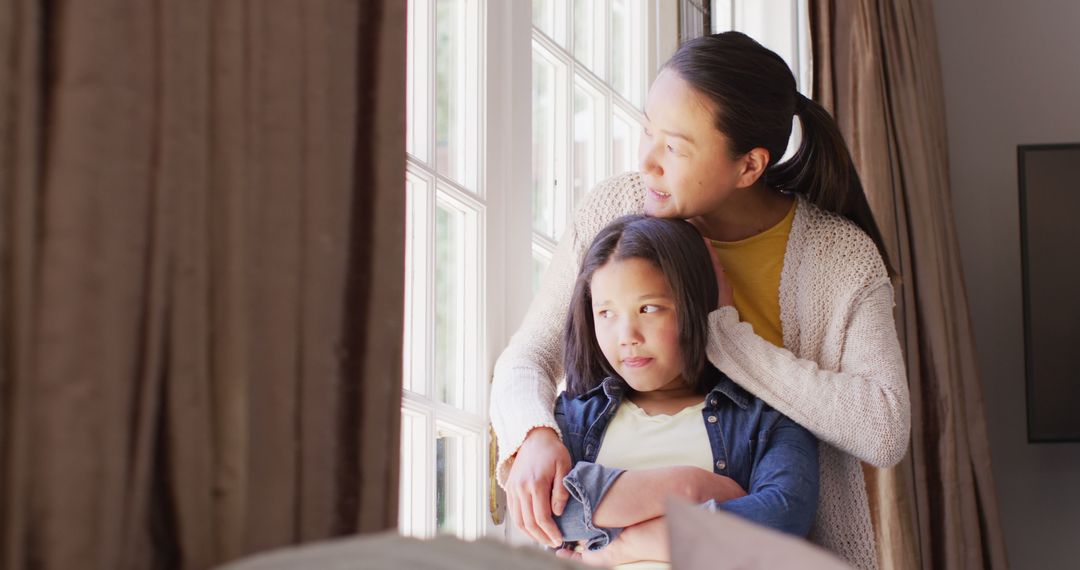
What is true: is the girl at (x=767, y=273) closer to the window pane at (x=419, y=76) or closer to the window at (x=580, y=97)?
the window pane at (x=419, y=76)

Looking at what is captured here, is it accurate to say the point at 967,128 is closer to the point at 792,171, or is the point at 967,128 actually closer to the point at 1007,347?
the point at 1007,347

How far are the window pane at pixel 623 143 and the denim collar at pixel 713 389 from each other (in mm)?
1164

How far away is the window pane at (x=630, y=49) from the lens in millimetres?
2775

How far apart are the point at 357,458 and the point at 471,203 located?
951 millimetres

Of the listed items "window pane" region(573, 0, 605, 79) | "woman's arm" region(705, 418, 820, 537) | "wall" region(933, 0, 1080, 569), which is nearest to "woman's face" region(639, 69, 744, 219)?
"woman's arm" region(705, 418, 820, 537)

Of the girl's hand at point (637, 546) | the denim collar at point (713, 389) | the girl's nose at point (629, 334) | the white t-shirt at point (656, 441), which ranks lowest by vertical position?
the girl's hand at point (637, 546)

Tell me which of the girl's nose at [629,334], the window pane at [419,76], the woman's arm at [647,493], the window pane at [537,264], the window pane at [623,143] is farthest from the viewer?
the window pane at [623,143]

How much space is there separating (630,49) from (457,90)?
2.91ft

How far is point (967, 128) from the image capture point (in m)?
3.81

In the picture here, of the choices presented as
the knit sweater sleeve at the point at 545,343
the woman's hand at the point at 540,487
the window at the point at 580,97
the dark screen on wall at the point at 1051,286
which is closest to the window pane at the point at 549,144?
the window at the point at 580,97

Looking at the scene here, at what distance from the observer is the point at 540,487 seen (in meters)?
1.39

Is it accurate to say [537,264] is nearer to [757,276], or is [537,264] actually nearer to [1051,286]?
[757,276]

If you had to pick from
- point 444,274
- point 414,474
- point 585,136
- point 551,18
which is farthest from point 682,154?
point 585,136

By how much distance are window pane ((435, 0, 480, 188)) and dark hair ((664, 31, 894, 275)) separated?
0.43 metres
